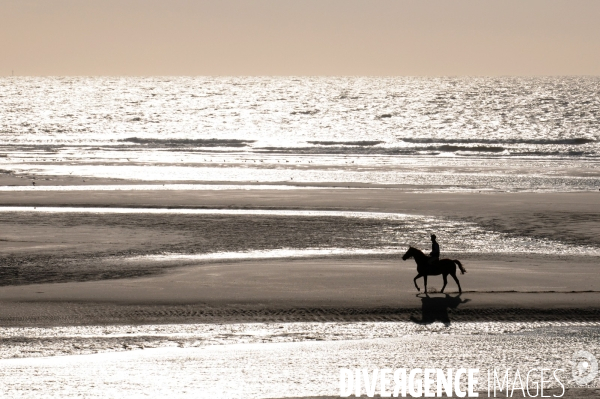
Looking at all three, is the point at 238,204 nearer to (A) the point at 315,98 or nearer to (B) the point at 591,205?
(B) the point at 591,205

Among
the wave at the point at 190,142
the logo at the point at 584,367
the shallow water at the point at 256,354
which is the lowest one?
the logo at the point at 584,367

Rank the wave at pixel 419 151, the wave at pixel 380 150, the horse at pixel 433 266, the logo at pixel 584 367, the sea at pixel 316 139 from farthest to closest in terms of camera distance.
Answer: the wave at pixel 380 150
the wave at pixel 419 151
the sea at pixel 316 139
the horse at pixel 433 266
the logo at pixel 584 367

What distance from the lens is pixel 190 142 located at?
243 ft

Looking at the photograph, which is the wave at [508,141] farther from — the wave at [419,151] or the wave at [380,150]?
the wave at [380,150]

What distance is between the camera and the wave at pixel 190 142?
71.5 m

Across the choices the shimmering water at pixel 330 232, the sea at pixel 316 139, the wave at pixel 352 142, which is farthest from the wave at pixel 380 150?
the shimmering water at pixel 330 232

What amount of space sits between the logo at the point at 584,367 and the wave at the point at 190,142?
6113 centimetres

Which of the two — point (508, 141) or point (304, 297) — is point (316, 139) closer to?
point (508, 141)

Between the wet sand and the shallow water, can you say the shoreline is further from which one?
the shallow water

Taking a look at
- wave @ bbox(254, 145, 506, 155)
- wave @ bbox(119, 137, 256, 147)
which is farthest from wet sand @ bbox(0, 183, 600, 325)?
wave @ bbox(119, 137, 256, 147)

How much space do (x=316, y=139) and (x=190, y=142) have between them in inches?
495

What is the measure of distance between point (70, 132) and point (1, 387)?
7947cm

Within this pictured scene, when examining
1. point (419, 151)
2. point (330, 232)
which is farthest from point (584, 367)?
point (419, 151)

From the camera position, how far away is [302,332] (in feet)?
41.5
